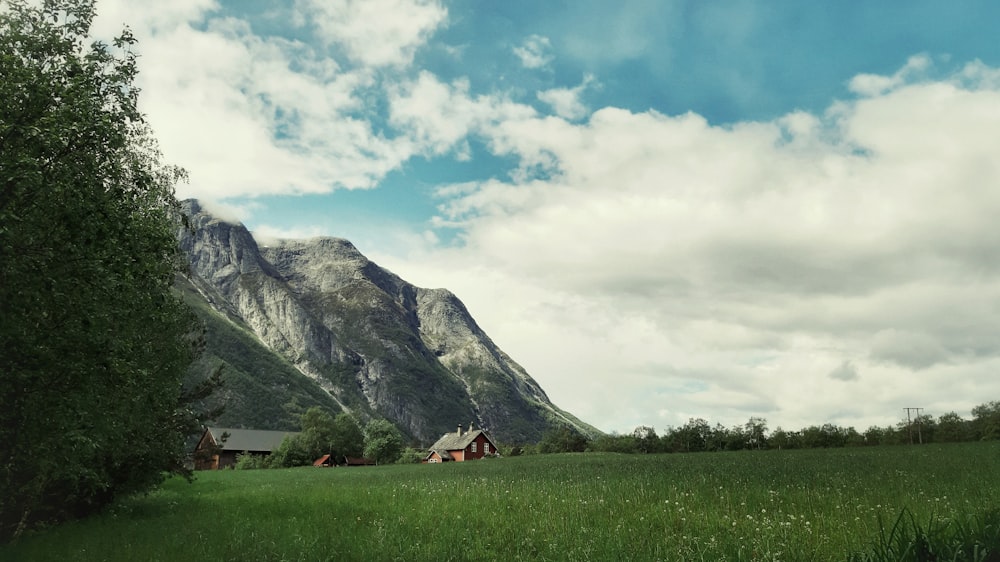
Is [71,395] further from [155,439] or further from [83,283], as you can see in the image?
[155,439]

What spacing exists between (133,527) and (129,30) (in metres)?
17.4

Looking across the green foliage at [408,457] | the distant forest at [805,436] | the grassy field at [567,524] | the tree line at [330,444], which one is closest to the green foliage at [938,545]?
the grassy field at [567,524]

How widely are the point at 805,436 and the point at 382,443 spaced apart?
82.6 metres

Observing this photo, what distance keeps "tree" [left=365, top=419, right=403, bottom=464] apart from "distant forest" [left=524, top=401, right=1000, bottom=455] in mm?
43935

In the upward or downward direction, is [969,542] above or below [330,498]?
above

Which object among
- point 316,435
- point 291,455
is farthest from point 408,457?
point 291,455

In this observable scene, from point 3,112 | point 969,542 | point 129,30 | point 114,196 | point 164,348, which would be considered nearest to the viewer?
point 969,542

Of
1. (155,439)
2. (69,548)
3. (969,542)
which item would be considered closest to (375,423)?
(155,439)

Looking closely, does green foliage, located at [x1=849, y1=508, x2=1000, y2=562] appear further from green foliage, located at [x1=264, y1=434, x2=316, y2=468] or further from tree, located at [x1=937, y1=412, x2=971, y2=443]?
green foliage, located at [x1=264, y1=434, x2=316, y2=468]

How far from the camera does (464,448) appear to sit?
136m

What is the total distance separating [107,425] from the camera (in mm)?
16125

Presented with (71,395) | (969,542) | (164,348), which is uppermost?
(164,348)

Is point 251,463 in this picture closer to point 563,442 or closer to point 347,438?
point 347,438

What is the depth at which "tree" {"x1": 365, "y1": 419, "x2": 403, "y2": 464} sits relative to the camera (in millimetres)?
123812
